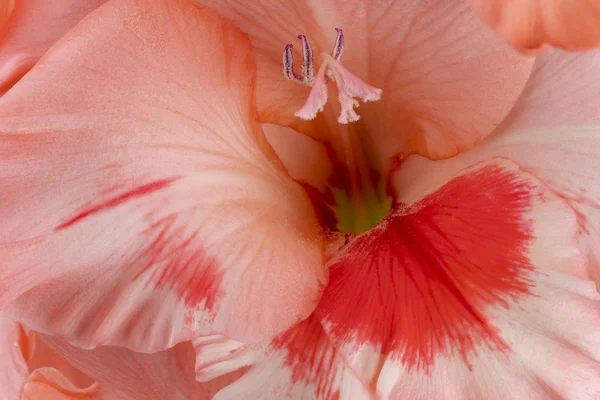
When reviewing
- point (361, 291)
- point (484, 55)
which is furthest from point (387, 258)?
point (484, 55)

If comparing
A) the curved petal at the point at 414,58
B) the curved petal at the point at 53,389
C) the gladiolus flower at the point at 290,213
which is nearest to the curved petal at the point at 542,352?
the gladiolus flower at the point at 290,213

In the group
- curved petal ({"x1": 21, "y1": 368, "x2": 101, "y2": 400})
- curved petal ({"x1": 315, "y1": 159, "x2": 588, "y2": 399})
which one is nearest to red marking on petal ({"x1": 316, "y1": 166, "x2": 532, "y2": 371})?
curved petal ({"x1": 315, "y1": 159, "x2": 588, "y2": 399})

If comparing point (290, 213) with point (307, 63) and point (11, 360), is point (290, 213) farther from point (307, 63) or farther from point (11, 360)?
point (11, 360)

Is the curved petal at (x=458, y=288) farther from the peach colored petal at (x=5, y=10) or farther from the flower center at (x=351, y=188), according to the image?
the peach colored petal at (x=5, y=10)

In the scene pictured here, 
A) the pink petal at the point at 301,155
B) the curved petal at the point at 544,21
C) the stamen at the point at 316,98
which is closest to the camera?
the curved petal at the point at 544,21

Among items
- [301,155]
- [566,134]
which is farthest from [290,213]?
[566,134]

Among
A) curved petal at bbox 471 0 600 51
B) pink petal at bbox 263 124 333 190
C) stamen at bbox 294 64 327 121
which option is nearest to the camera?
curved petal at bbox 471 0 600 51

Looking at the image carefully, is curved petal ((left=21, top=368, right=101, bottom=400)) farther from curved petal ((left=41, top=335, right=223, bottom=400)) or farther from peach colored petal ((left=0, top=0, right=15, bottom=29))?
peach colored petal ((left=0, top=0, right=15, bottom=29))
